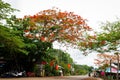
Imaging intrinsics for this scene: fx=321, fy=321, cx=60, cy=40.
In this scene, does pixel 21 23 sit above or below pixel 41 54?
above

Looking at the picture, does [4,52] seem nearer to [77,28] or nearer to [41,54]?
[41,54]

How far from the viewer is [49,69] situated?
170ft

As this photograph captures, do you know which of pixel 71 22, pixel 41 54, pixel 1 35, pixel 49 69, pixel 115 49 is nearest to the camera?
pixel 115 49

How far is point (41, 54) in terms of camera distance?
152 ft

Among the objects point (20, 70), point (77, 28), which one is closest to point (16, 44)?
point (77, 28)

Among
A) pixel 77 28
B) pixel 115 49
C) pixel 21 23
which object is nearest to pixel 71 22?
pixel 77 28

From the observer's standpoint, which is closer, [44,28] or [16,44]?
[16,44]

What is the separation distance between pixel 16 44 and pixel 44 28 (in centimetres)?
994

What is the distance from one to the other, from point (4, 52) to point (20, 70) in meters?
4.72

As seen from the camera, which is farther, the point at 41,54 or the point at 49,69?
the point at 49,69

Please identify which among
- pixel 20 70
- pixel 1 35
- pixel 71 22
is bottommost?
pixel 20 70

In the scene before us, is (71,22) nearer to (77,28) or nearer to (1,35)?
(77,28)

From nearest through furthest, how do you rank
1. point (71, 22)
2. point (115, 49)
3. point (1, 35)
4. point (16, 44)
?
point (115, 49), point (1, 35), point (16, 44), point (71, 22)

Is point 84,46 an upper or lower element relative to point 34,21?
lower
